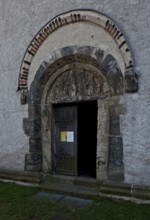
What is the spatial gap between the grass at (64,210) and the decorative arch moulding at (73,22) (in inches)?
77.9

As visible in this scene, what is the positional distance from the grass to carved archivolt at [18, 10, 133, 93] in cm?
237

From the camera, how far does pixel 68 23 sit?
574 centimetres

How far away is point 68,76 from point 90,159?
2.39 metres

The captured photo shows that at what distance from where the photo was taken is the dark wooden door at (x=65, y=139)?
238 inches

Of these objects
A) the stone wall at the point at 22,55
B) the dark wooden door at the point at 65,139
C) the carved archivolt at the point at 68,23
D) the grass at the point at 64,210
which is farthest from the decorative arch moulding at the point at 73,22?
the grass at the point at 64,210

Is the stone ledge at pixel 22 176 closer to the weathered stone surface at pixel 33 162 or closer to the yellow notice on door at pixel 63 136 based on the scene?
the weathered stone surface at pixel 33 162

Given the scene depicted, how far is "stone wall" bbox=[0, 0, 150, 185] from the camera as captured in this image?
479 cm

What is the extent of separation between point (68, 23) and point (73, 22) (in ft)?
0.40

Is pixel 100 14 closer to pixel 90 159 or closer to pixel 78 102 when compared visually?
pixel 78 102

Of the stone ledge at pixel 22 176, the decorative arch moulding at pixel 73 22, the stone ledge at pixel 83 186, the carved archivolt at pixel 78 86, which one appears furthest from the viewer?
the stone ledge at pixel 22 176

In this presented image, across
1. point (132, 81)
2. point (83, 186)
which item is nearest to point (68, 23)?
point (132, 81)

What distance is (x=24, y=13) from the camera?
21.1 feet

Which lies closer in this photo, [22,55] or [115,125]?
[115,125]

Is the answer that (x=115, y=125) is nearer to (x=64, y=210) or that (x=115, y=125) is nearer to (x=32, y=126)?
(x=64, y=210)
